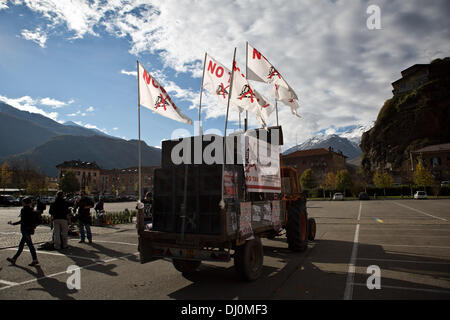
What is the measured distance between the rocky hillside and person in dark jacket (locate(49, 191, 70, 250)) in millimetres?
97134

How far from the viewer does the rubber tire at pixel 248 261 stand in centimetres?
576

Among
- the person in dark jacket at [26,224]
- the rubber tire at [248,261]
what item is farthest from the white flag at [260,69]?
the person in dark jacket at [26,224]

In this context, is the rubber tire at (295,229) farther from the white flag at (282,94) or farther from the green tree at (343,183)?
the green tree at (343,183)

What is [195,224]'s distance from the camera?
5.84 m

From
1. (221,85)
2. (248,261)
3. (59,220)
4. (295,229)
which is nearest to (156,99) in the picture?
(221,85)

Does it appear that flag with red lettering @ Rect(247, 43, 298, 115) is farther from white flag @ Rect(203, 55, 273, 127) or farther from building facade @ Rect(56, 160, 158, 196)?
building facade @ Rect(56, 160, 158, 196)

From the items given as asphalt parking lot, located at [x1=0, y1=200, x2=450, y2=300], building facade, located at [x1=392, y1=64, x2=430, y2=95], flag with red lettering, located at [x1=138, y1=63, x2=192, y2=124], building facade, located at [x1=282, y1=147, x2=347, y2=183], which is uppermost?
building facade, located at [x1=392, y1=64, x2=430, y2=95]

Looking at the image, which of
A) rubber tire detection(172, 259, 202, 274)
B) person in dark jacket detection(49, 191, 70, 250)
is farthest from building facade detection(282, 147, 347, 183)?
rubber tire detection(172, 259, 202, 274)

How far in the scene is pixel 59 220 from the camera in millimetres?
9883

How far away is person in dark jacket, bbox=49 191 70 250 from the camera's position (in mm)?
9820

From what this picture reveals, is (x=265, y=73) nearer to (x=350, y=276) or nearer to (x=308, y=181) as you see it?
(x=350, y=276)
